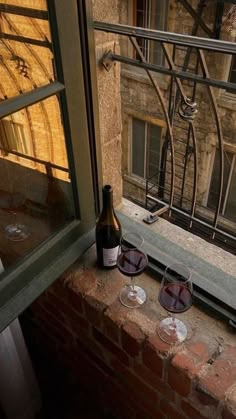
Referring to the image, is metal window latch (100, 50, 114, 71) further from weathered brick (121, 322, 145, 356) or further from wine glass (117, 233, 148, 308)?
weathered brick (121, 322, 145, 356)

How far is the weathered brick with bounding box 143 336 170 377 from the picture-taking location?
93cm

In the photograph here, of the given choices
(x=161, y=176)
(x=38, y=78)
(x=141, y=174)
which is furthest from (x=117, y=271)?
(x=141, y=174)

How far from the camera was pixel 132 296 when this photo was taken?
41.5 inches

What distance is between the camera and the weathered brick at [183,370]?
0.89m

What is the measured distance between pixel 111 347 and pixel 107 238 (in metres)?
0.33

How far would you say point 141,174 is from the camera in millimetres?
4906

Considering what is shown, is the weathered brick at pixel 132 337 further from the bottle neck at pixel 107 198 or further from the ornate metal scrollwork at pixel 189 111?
the ornate metal scrollwork at pixel 189 111

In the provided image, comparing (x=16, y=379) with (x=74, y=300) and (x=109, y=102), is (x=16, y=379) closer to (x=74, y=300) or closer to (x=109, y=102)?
(x=74, y=300)

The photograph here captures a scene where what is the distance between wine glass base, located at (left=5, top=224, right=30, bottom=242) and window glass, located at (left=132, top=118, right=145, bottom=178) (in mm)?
3699

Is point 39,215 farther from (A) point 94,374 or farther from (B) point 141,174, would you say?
(B) point 141,174

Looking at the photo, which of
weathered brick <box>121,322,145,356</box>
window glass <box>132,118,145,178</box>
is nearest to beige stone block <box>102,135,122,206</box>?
weathered brick <box>121,322,145,356</box>

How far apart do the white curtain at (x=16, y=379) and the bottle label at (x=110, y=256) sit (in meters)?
0.32

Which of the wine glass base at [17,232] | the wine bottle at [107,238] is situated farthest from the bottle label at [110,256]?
the wine glass base at [17,232]

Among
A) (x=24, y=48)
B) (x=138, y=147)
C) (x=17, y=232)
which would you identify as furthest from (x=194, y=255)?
(x=138, y=147)
